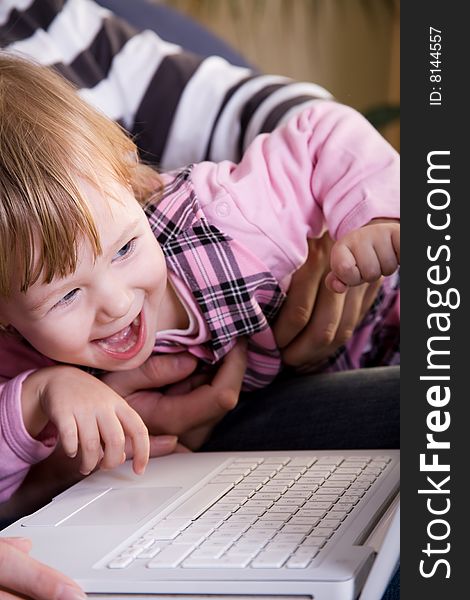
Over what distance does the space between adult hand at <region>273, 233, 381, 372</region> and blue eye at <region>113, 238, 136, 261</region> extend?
0.23 m

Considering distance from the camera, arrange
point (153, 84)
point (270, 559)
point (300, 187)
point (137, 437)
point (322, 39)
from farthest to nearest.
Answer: point (322, 39)
point (153, 84)
point (300, 187)
point (137, 437)
point (270, 559)

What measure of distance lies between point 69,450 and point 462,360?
35 centimetres

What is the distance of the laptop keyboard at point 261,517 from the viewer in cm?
60

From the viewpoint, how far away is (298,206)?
1004 millimetres

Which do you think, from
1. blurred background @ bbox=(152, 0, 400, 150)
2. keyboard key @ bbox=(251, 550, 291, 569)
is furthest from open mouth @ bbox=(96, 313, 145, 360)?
blurred background @ bbox=(152, 0, 400, 150)

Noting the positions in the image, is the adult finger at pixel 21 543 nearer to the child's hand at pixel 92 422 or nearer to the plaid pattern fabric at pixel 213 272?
the child's hand at pixel 92 422

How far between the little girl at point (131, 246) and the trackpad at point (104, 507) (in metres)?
Answer: 0.03

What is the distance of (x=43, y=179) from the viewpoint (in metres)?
0.78

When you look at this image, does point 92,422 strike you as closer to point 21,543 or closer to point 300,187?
point 21,543

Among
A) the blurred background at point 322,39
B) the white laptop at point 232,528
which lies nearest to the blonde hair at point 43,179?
the white laptop at point 232,528

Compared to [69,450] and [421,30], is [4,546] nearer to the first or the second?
[69,450]

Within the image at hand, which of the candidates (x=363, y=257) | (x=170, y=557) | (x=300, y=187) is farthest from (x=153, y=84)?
(x=170, y=557)

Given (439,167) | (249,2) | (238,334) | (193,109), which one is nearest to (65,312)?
(238,334)

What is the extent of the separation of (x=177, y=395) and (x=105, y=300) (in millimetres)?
236
